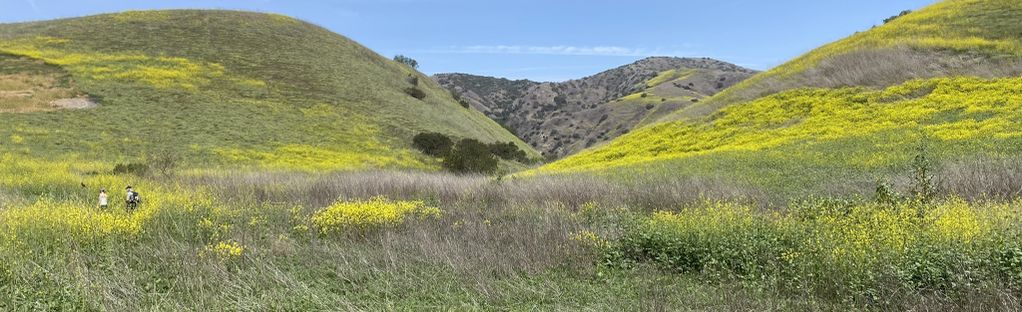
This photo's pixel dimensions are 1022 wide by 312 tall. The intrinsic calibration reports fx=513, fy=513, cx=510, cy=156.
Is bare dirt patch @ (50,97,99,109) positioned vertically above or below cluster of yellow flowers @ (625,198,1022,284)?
above

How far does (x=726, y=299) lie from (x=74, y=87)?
45620mm

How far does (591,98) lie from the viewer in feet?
472

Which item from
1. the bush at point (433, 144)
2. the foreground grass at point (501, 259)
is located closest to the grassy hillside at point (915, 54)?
the bush at point (433, 144)

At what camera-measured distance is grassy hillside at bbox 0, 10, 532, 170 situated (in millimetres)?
29781

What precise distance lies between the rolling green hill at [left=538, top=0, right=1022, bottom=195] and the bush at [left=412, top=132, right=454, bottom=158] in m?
11.9

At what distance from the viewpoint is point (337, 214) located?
36.7ft

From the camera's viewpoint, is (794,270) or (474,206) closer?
(794,270)

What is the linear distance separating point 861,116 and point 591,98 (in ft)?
401

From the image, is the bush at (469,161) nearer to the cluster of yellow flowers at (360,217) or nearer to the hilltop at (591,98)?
the cluster of yellow flowers at (360,217)

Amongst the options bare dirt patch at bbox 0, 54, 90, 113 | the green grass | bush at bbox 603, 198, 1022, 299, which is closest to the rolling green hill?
the green grass

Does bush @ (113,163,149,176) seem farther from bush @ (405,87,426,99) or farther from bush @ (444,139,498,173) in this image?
bush @ (405,87,426,99)

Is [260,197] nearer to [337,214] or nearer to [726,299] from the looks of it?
[337,214]

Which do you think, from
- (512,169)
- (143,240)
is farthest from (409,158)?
(143,240)

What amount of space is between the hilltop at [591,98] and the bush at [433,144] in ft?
102
